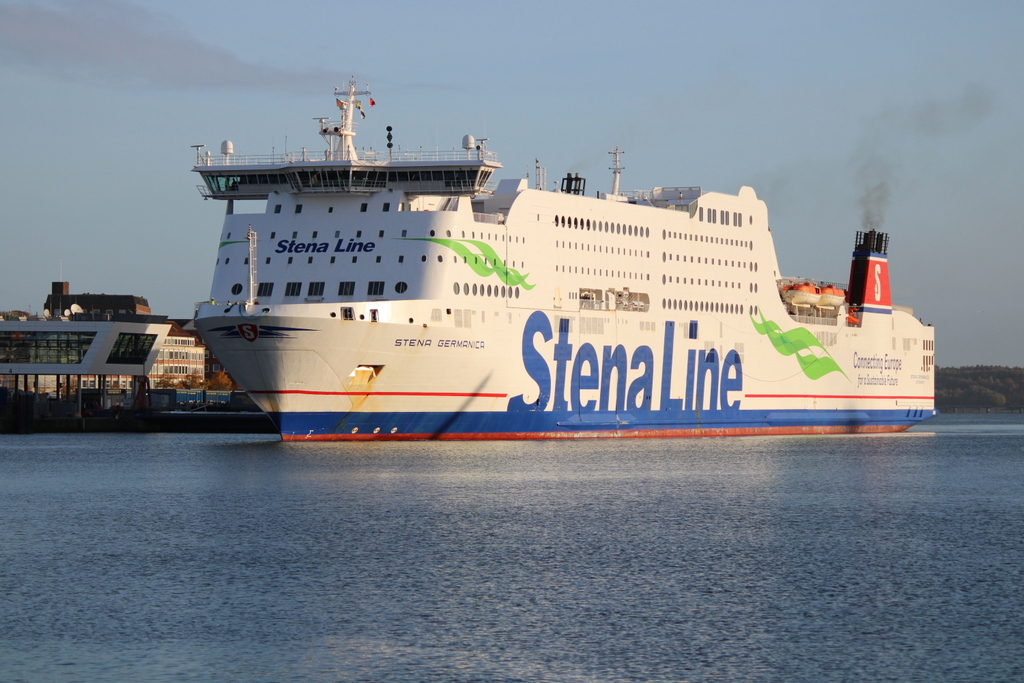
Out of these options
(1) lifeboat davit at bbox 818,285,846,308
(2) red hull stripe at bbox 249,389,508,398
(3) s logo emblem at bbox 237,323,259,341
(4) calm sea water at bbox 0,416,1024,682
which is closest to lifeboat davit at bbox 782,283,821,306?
(1) lifeboat davit at bbox 818,285,846,308

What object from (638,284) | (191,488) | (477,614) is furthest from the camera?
(638,284)

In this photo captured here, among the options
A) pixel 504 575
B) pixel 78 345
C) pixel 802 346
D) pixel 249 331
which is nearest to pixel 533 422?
pixel 249 331

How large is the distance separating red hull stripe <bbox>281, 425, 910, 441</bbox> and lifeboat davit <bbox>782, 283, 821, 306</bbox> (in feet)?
19.8

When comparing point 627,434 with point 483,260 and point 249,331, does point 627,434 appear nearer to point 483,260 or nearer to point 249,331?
point 483,260

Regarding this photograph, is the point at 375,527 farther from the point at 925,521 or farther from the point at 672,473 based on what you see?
the point at 672,473

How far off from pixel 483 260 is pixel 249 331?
929cm

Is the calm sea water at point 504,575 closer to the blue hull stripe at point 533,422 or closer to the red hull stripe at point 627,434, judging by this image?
the blue hull stripe at point 533,422

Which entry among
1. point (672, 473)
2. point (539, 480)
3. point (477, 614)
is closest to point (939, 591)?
point (477, 614)

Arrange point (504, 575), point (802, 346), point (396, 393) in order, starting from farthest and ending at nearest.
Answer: point (802, 346) → point (396, 393) → point (504, 575)

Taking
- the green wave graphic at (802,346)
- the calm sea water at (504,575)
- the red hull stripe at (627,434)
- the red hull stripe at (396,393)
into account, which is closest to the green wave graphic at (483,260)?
the red hull stripe at (396,393)

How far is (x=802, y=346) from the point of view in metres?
63.0

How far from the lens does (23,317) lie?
298 ft

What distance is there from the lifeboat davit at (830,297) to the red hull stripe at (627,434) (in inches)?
240

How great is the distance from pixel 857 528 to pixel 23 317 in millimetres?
75769
